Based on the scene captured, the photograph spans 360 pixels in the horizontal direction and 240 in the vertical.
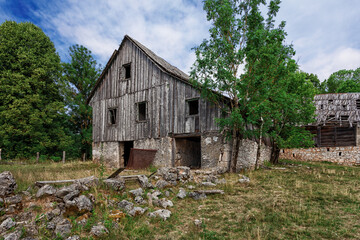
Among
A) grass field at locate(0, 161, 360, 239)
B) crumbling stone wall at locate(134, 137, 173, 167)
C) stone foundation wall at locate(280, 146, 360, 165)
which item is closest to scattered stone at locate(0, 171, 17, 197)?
grass field at locate(0, 161, 360, 239)

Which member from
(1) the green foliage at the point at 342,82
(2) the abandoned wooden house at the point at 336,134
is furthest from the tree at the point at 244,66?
(1) the green foliage at the point at 342,82

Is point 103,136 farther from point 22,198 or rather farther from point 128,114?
point 22,198

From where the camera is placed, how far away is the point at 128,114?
624 inches

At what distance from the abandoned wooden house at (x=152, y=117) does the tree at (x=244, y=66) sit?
134cm

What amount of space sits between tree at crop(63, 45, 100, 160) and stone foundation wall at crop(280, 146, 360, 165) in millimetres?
22427

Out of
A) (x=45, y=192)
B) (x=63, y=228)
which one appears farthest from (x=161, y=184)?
(x=63, y=228)

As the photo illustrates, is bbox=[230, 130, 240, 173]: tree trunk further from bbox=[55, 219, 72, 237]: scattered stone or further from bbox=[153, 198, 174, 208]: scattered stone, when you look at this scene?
bbox=[55, 219, 72, 237]: scattered stone

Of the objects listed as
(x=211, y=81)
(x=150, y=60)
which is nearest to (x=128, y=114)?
(x=150, y=60)

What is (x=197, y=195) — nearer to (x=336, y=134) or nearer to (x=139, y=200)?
(x=139, y=200)

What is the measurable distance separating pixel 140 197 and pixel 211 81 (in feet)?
23.1

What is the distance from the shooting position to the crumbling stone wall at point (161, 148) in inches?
537

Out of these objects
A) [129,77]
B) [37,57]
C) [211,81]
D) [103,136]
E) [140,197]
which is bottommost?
[140,197]

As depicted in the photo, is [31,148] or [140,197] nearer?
[140,197]

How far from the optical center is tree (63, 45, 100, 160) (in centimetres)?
2362
